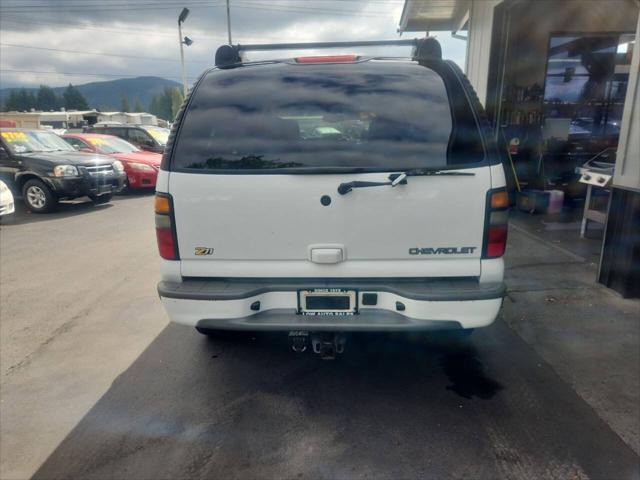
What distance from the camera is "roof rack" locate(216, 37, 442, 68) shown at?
9.73 ft

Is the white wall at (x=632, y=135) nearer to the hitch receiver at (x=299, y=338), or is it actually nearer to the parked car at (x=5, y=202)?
the hitch receiver at (x=299, y=338)

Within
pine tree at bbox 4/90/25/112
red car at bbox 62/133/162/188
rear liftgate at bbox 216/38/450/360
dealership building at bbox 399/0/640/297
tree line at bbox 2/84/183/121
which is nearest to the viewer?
rear liftgate at bbox 216/38/450/360

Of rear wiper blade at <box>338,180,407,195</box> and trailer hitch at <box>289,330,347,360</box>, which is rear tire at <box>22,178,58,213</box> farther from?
rear wiper blade at <box>338,180,407,195</box>

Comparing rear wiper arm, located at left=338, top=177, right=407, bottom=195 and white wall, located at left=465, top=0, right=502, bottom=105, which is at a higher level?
white wall, located at left=465, top=0, right=502, bottom=105

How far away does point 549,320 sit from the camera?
12.8 feet

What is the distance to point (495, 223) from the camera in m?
2.48

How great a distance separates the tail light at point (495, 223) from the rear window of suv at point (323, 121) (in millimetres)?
235

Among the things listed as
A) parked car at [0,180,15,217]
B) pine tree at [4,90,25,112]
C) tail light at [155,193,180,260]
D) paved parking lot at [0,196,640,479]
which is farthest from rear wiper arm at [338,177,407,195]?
pine tree at [4,90,25,112]

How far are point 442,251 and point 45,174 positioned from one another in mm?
9275

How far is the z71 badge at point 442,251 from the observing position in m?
2.51

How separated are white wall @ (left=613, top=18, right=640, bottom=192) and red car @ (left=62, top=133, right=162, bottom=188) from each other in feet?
34.4

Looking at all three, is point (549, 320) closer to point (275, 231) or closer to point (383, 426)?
point (383, 426)

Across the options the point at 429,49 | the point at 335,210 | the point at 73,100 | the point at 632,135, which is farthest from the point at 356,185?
the point at 73,100

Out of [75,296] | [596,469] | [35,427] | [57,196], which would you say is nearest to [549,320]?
[596,469]
